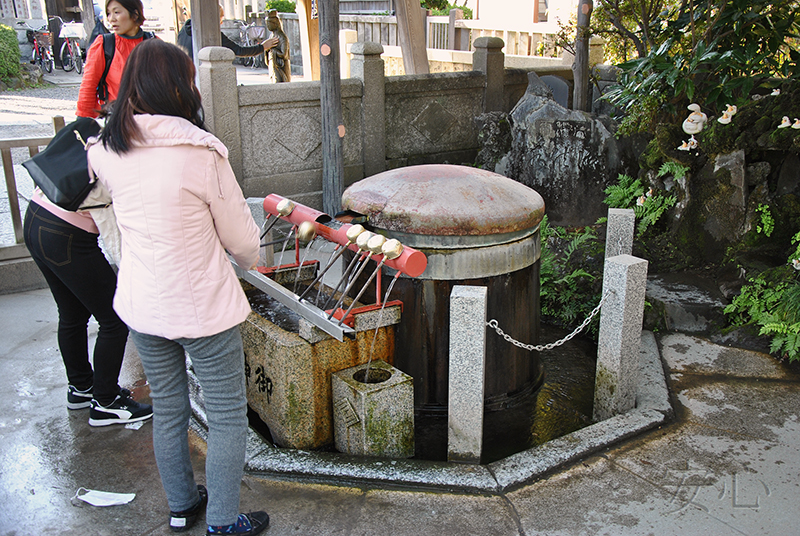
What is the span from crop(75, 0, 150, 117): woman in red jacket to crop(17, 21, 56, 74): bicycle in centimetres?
2205

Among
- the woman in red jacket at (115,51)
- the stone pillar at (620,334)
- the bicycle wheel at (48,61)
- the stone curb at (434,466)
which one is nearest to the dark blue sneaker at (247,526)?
the stone curb at (434,466)

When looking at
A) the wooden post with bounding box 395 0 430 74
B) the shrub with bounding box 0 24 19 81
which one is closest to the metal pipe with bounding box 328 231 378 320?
the wooden post with bounding box 395 0 430 74

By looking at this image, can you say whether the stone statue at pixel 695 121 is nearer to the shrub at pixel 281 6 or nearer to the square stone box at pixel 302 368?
the square stone box at pixel 302 368

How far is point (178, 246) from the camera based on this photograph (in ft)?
8.24

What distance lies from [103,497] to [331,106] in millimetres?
5002

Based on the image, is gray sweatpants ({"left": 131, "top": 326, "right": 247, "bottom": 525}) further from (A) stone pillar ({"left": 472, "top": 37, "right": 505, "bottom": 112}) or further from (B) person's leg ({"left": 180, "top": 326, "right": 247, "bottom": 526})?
(A) stone pillar ({"left": 472, "top": 37, "right": 505, "bottom": 112})

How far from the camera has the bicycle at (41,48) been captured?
76.5 ft

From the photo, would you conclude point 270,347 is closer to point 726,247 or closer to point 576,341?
point 576,341

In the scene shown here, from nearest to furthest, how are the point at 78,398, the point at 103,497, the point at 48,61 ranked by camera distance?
the point at 103,497, the point at 78,398, the point at 48,61

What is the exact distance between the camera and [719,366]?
481cm

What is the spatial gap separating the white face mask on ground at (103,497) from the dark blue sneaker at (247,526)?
0.66m

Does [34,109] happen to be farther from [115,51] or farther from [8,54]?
[115,51]

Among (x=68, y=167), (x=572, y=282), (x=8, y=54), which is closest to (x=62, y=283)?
(x=68, y=167)

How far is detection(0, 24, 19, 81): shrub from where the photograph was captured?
19.9 m
